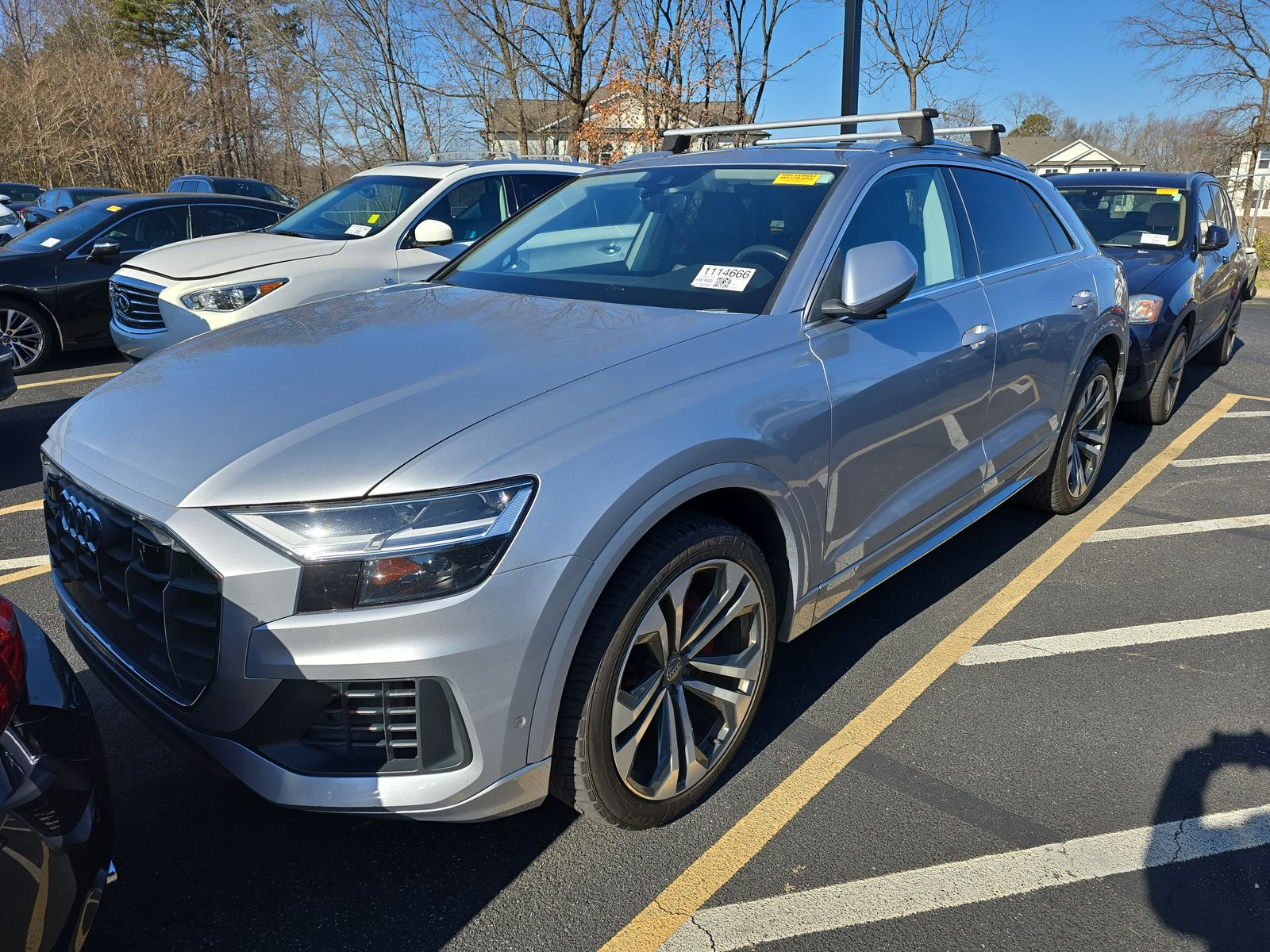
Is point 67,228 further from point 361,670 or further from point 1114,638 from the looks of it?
point 1114,638

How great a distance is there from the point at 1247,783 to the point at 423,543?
254cm

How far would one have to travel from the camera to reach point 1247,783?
278cm

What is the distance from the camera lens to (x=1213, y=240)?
7.05 meters

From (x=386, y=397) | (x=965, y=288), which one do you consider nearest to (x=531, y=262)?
(x=386, y=397)

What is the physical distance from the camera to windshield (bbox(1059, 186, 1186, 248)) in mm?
7277

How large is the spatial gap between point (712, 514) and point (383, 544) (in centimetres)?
97

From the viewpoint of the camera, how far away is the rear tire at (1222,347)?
8898mm

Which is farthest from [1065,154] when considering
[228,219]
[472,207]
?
[472,207]

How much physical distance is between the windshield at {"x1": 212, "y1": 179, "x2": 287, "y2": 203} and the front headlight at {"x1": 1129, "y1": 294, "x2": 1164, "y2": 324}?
1464cm

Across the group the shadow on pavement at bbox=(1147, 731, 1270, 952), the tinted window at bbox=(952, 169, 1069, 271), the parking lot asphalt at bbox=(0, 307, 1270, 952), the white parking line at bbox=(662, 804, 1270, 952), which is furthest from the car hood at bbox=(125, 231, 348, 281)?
the shadow on pavement at bbox=(1147, 731, 1270, 952)

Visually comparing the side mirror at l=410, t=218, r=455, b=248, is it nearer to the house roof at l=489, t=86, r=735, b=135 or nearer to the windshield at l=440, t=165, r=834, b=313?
the windshield at l=440, t=165, r=834, b=313

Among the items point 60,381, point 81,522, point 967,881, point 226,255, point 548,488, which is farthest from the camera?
point 60,381

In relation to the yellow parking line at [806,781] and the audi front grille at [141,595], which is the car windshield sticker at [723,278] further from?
the audi front grille at [141,595]

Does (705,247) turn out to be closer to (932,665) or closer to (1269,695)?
(932,665)
